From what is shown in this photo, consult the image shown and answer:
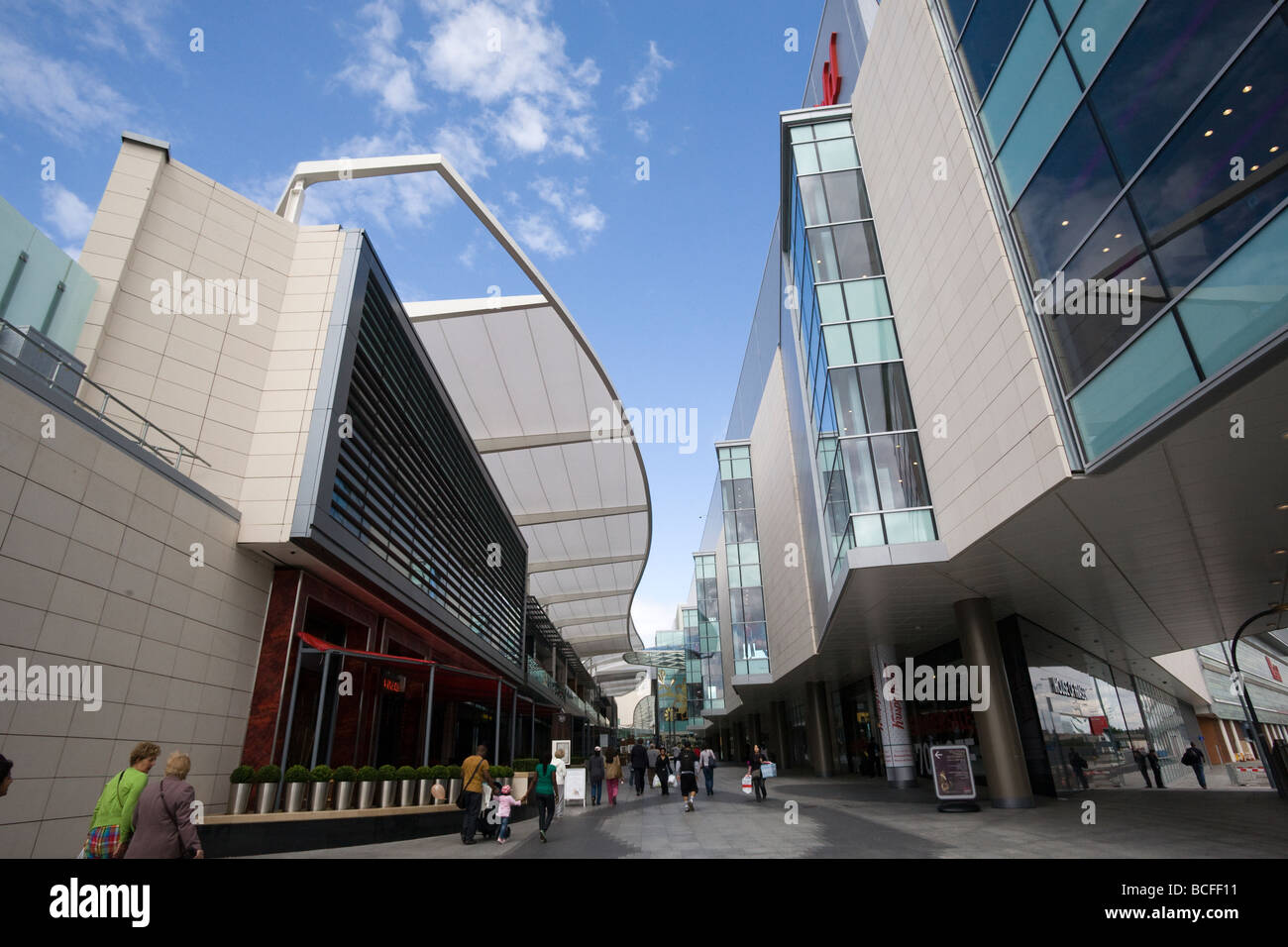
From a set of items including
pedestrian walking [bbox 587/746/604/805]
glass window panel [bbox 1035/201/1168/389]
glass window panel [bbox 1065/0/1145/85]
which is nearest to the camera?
glass window panel [bbox 1035/201/1168/389]

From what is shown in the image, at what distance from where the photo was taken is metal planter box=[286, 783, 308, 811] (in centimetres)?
1010

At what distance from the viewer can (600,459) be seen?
29.0 metres

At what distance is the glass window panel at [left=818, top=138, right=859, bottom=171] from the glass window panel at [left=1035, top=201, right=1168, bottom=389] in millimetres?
8959

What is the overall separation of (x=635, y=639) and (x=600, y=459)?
123 feet

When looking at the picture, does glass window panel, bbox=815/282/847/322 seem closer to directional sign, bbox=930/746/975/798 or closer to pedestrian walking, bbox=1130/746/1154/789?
directional sign, bbox=930/746/975/798

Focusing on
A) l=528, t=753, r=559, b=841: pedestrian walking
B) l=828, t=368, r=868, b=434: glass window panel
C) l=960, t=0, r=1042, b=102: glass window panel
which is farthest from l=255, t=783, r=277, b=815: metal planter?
l=960, t=0, r=1042, b=102: glass window panel

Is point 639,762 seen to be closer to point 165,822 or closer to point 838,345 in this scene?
point 838,345

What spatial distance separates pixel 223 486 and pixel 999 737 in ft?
53.0

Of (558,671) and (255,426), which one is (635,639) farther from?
(255,426)

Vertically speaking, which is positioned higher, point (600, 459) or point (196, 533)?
point (600, 459)

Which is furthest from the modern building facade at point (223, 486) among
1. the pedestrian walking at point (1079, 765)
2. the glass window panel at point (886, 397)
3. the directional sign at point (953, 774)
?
the pedestrian walking at point (1079, 765)

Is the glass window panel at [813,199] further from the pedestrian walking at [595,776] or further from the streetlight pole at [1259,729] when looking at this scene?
A: the pedestrian walking at [595,776]

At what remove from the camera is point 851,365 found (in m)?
15.1
